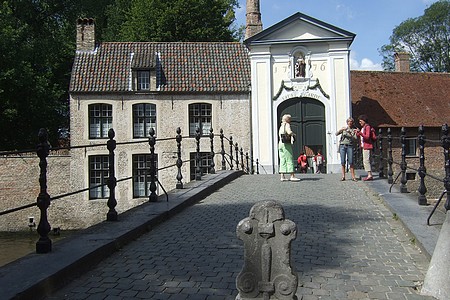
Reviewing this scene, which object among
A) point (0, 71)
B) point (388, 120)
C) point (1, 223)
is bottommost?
point (1, 223)

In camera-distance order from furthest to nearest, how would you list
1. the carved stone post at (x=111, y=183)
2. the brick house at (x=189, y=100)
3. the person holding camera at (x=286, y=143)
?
the brick house at (x=189, y=100), the person holding camera at (x=286, y=143), the carved stone post at (x=111, y=183)

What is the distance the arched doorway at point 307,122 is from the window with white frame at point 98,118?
29.0 ft

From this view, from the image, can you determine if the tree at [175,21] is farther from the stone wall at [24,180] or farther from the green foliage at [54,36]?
the stone wall at [24,180]

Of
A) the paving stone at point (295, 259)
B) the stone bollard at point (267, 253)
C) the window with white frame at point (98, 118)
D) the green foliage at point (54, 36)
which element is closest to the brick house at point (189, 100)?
the window with white frame at point (98, 118)

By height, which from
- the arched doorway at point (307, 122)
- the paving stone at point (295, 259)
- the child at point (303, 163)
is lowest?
the paving stone at point (295, 259)

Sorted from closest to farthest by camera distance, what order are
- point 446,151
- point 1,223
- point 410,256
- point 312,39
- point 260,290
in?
point 260,290
point 410,256
point 446,151
point 312,39
point 1,223

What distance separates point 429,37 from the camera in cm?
4353

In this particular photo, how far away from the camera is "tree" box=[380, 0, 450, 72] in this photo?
4266cm

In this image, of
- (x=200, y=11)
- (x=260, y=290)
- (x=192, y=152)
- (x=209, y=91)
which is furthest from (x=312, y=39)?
(x=260, y=290)

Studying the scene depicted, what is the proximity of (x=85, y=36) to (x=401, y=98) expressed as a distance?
60.4 feet

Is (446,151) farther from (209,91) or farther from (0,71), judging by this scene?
(0,71)

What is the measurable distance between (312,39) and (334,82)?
2.35 m

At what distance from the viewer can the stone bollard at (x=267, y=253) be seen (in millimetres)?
3158

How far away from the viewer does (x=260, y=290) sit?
10.4 feet
